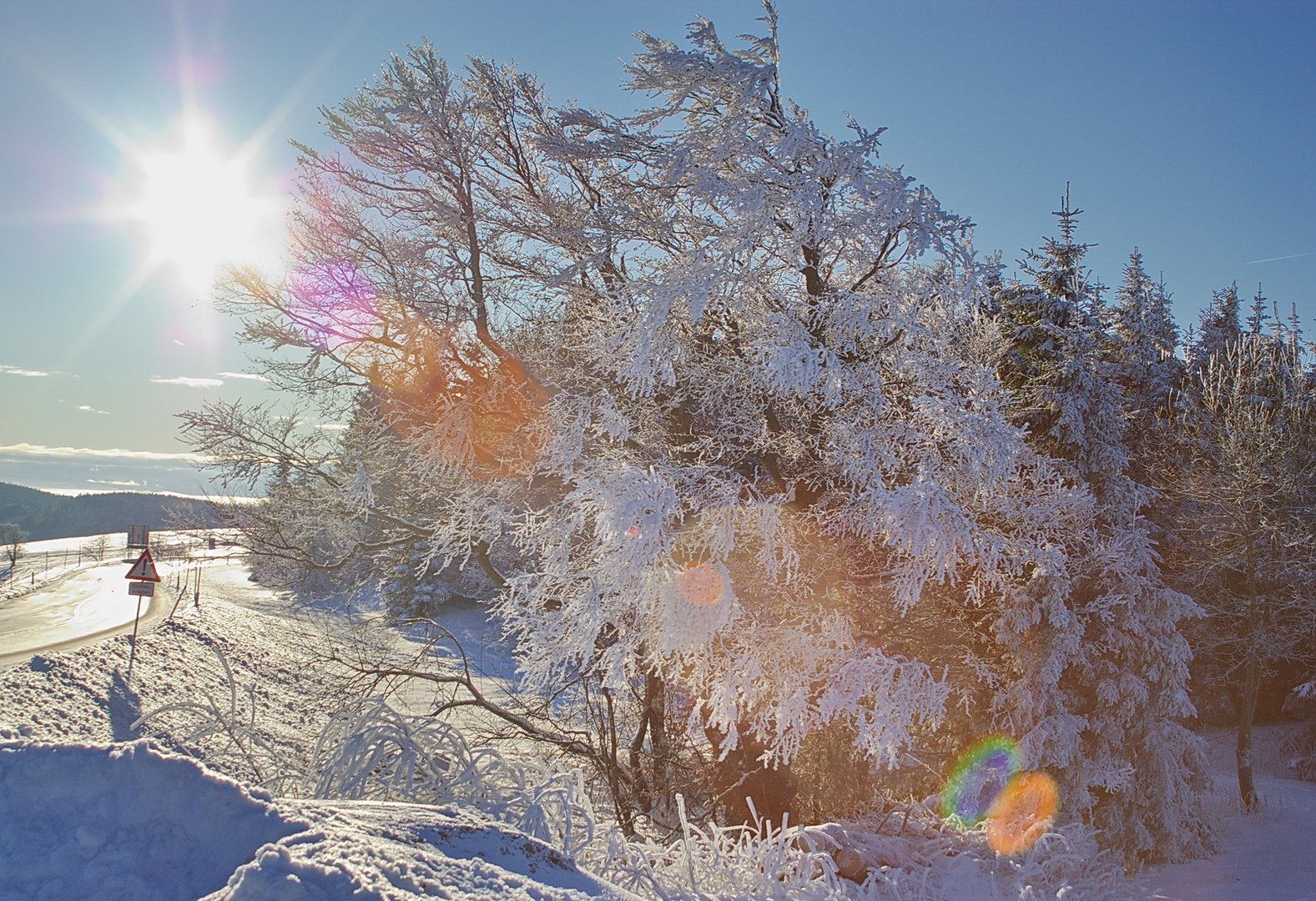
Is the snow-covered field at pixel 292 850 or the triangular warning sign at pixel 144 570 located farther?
the triangular warning sign at pixel 144 570

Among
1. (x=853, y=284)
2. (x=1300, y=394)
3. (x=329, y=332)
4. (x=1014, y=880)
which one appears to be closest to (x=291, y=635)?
(x=329, y=332)

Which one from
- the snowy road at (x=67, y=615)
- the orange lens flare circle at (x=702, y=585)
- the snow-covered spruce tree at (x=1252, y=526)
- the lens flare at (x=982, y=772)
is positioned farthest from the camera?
the snowy road at (x=67, y=615)

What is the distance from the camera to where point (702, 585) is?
5117mm

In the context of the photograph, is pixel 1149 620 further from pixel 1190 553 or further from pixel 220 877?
pixel 220 877

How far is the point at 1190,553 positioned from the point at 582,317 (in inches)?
521

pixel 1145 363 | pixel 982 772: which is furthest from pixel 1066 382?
pixel 1145 363

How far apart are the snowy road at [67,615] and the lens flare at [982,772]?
13.4 m

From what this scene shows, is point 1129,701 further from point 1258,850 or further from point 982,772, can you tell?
point 1258,850

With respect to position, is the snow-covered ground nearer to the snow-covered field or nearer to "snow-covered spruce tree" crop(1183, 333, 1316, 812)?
"snow-covered spruce tree" crop(1183, 333, 1316, 812)

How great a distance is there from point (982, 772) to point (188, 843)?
25.9ft

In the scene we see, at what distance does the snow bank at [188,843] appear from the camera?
1.14m

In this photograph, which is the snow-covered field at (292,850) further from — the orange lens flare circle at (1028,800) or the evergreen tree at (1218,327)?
the evergreen tree at (1218,327)

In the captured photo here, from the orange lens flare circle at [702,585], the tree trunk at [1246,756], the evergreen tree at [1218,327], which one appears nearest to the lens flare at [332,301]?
the orange lens flare circle at [702,585]

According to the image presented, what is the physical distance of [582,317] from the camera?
7.52m
